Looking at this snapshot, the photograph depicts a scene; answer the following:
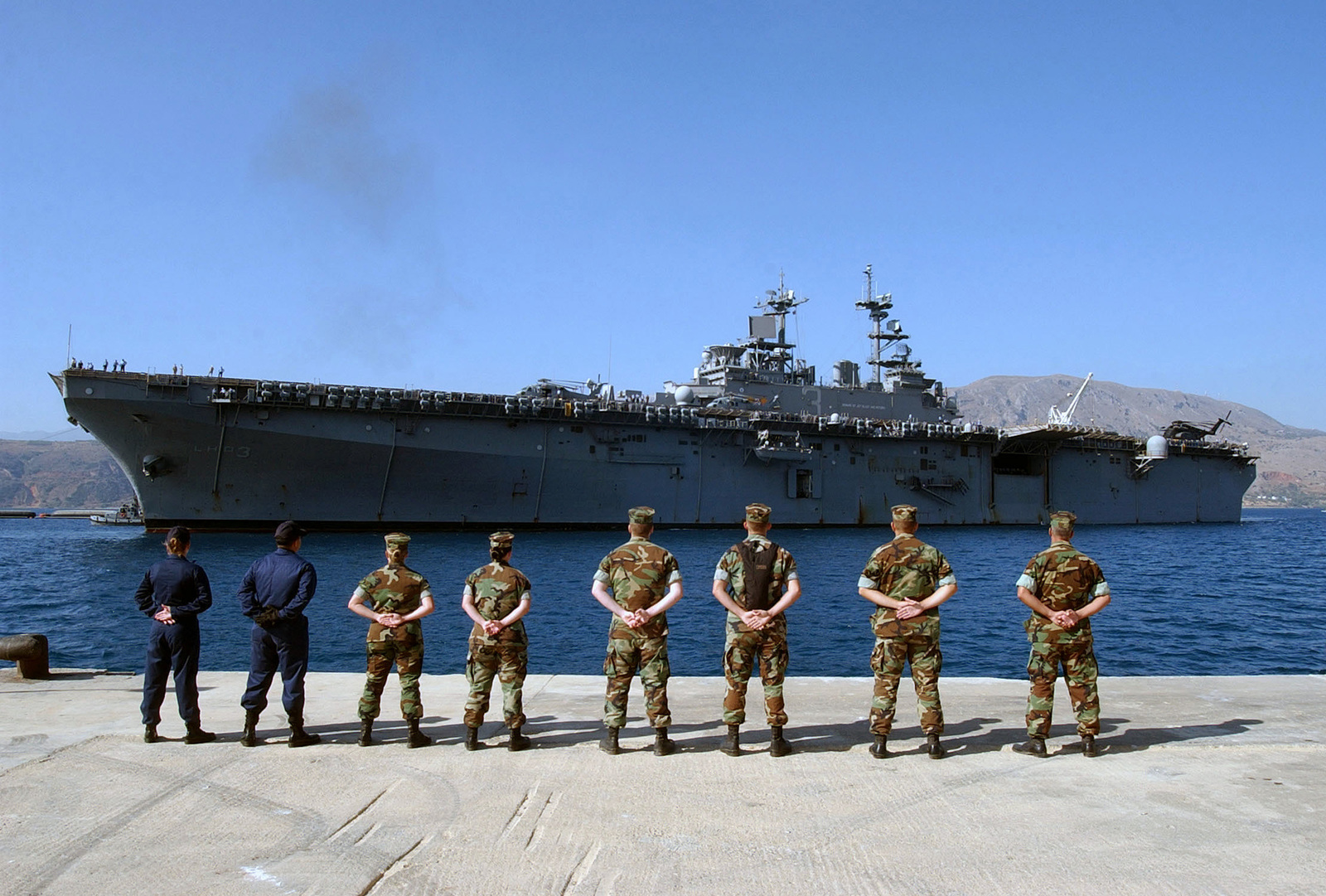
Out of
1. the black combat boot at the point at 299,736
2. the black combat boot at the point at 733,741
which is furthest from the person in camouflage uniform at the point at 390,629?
the black combat boot at the point at 733,741

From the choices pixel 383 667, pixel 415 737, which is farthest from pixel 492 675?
pixel 383 667

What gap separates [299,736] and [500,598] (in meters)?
1.55

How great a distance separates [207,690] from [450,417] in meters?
25.4

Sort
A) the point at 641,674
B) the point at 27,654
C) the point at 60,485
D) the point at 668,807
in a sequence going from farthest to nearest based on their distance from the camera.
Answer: the point at 60,485 < the point at 27,654 < the point at 641,674 < the point at 668,807

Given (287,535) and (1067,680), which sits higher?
(287,535)

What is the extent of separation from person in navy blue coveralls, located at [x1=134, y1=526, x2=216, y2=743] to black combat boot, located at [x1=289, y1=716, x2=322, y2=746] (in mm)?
594

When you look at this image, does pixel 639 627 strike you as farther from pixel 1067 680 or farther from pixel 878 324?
pixel 878 324

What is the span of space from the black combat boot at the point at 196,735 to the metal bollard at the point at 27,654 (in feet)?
9.37

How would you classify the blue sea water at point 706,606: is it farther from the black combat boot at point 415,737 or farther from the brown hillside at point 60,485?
the brown hillside at point 60,485

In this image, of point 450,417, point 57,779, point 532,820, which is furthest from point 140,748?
point 450,417

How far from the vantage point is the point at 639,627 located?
5598mm

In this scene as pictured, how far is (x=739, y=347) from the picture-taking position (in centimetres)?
4450

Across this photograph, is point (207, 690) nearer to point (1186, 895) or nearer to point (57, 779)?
point (57, 779)

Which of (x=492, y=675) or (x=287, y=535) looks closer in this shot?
(x=492, y=675)
